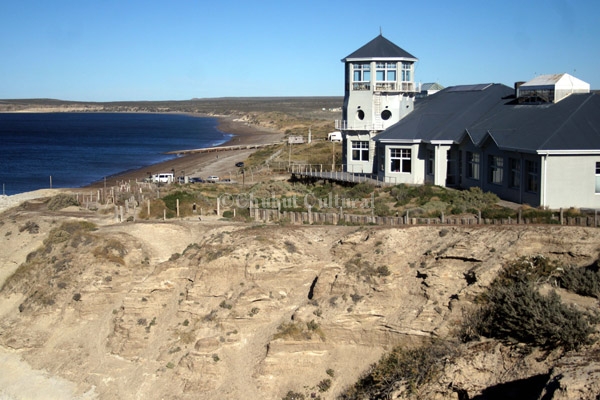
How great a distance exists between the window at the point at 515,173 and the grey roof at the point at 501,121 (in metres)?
0.79

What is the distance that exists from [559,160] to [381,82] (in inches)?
609

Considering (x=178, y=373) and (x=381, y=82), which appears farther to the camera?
(x=381, y=82)

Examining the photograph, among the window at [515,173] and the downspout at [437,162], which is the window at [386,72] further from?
the window at [515,173]

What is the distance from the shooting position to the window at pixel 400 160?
3912cm

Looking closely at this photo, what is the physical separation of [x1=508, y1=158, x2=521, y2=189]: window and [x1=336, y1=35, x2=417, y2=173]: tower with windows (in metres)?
11.7

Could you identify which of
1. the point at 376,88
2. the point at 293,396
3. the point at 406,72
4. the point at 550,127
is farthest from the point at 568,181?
the point at 406,72

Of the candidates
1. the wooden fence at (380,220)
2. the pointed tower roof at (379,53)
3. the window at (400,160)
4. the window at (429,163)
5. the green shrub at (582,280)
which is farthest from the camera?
the pointed tower roof at (379,53)

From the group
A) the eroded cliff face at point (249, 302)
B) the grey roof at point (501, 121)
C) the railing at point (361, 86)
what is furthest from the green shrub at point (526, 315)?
the railing at point (361, 86)

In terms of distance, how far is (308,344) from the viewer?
72.2 ft

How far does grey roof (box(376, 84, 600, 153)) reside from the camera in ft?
98.6

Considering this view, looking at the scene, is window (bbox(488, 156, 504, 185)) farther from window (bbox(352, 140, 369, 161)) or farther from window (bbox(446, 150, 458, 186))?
window (bbox(352, 140, 369, 161))

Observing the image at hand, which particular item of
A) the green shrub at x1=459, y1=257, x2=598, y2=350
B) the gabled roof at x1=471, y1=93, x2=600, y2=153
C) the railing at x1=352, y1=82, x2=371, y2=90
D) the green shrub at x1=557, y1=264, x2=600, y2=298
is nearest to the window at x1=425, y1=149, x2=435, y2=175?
the gabled roof at x1=471, y1=93, x2=600, y2=153

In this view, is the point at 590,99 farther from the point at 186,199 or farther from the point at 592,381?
the point at 592,381

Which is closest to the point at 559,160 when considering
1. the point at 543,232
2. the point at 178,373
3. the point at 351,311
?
the point at 543,232
